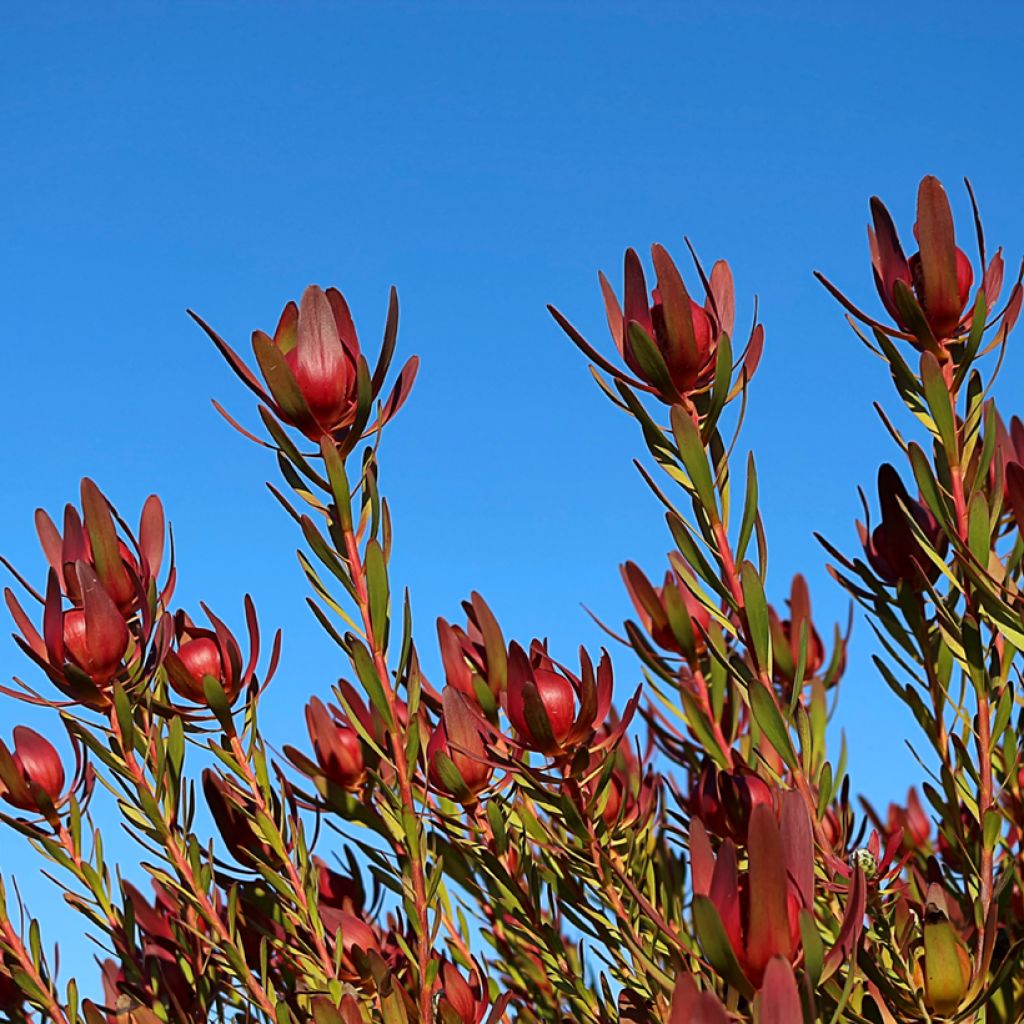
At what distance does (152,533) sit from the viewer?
1.41 m

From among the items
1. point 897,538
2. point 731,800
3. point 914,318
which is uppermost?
point 914,318

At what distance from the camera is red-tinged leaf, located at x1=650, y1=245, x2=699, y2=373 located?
1.17 meters

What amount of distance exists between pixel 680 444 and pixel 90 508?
Answer: 0.68m

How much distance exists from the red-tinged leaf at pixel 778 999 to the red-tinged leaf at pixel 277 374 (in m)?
0.76

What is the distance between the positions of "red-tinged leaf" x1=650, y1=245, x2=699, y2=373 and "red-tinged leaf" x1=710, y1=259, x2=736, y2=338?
8 cm

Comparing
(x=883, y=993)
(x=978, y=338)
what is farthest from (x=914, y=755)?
(x=978, y=338)

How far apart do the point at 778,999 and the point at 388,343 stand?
0.80 metres

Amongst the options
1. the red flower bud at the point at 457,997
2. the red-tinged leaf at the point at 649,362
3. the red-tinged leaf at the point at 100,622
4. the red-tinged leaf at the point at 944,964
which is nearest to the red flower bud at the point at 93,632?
the red-tinged leaf at the point at 100,622

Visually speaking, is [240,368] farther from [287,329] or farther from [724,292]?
[724,292]

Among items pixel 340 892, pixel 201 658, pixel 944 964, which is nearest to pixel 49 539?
pixel 201 658

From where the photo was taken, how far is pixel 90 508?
1.32m

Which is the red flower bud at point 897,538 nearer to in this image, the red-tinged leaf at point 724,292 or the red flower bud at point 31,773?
the red-tinged leaf at point 724,292

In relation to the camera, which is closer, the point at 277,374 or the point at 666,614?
the point at 277,374

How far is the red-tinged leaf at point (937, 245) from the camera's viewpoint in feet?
3.90
